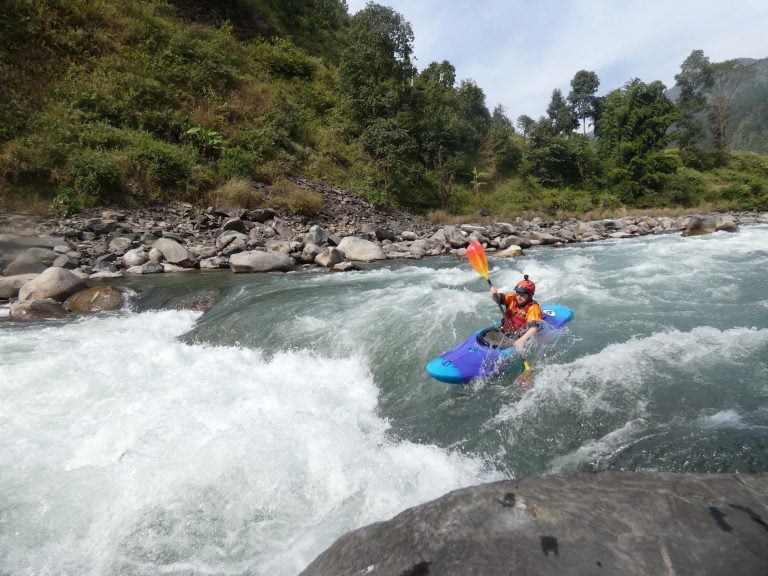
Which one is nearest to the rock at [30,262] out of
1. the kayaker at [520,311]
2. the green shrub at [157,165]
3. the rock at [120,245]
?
the rock at [120,245]

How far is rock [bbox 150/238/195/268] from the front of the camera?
9.48 meters

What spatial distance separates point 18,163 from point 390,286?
988 cm

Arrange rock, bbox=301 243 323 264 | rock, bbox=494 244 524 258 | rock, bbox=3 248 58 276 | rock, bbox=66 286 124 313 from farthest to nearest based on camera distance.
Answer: rock, bbox=494 244 524 258
rock, bbox=301 243 323 264
rock, bbox=3 248 58 276
rock, bbox=66 286 124 313

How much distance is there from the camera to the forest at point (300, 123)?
1224 centimetres

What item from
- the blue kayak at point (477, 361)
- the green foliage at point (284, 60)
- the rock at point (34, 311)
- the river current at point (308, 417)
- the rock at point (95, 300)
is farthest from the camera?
the green foliage at point (284, 60)

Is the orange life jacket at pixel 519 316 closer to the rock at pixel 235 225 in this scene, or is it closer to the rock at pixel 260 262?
the rock at pixel 260 262

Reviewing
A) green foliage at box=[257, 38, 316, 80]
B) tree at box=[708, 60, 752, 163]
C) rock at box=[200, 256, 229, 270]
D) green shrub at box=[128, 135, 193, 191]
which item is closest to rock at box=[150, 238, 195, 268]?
rock at box=[200, 256, 229, 270]

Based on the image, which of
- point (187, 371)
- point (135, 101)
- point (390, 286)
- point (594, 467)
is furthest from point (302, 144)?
point (594, 467)

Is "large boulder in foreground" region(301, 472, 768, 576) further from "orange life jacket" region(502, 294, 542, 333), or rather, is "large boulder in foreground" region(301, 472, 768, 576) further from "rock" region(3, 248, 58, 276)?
"rock" region(3, 248, 58, 276)

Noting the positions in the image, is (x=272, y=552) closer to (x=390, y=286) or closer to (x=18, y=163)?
(x=390, y=286)

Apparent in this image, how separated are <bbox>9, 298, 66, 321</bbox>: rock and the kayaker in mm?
6508

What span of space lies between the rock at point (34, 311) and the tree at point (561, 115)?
29756 mm

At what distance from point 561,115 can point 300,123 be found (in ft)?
72.4

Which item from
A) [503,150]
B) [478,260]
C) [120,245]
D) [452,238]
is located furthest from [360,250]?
[503,150]
